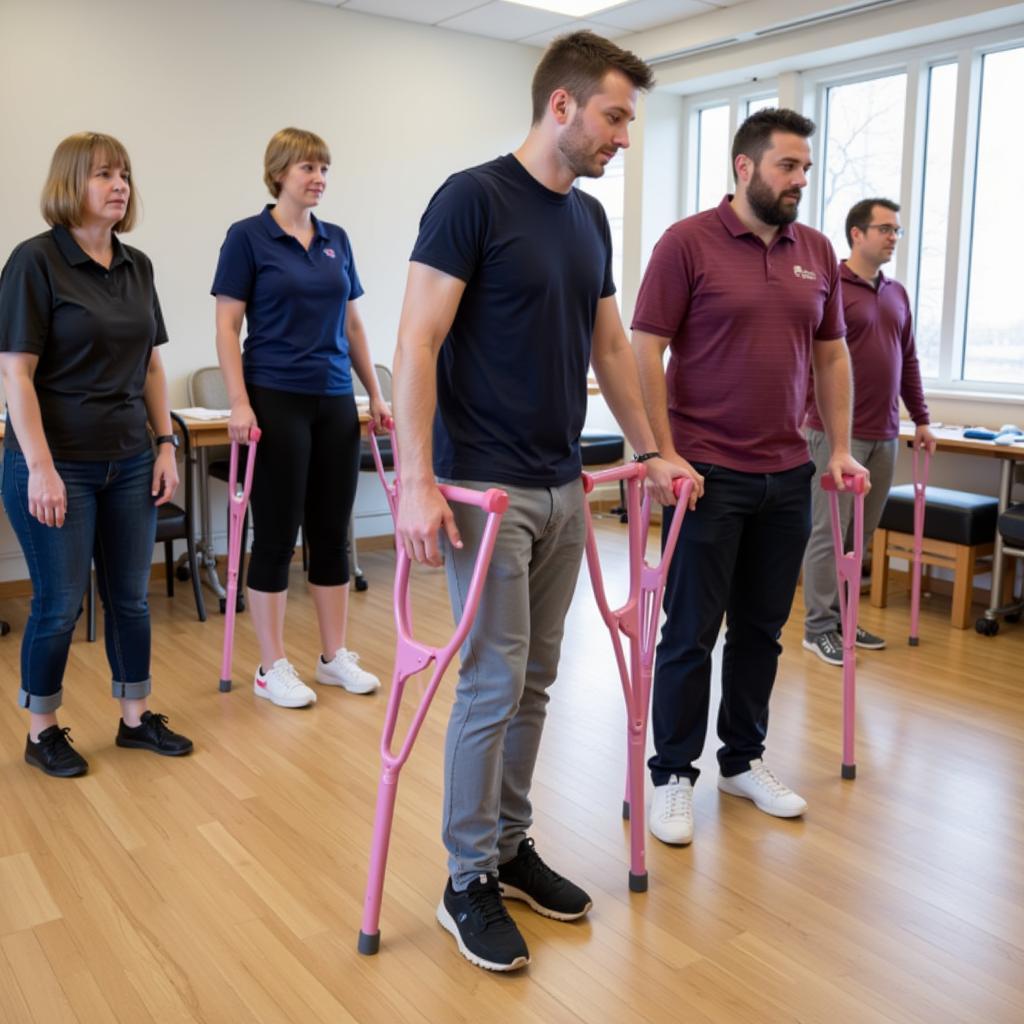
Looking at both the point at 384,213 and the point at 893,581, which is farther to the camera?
the point at 384,213

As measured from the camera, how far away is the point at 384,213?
589 cm

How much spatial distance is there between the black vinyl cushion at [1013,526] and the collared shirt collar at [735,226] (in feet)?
7.16

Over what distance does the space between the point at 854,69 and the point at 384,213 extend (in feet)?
8.28

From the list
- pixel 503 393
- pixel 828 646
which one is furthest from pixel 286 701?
pixel 828 646

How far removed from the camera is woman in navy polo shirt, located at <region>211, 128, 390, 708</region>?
3254 millimetres

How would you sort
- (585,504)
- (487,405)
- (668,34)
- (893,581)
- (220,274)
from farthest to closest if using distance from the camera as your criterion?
(668,34), (893,581), (220,274), (585,504), (487,405)

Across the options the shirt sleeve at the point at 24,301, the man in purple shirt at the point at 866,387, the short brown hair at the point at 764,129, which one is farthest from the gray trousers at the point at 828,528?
the shirt sleeve at the point at 24,301

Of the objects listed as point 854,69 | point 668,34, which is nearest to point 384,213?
point 668,34

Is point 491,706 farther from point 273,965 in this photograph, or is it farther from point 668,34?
point 668,34

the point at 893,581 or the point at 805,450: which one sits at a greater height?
the point at 805,450

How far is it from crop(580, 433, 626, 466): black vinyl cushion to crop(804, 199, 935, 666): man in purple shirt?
2309 mm

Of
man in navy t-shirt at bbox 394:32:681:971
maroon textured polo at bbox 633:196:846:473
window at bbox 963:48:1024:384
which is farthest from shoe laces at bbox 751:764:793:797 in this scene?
window at bbox 963:48:1024:384

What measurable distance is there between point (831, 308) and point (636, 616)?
98 centimetres

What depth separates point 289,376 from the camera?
10.8 ft
